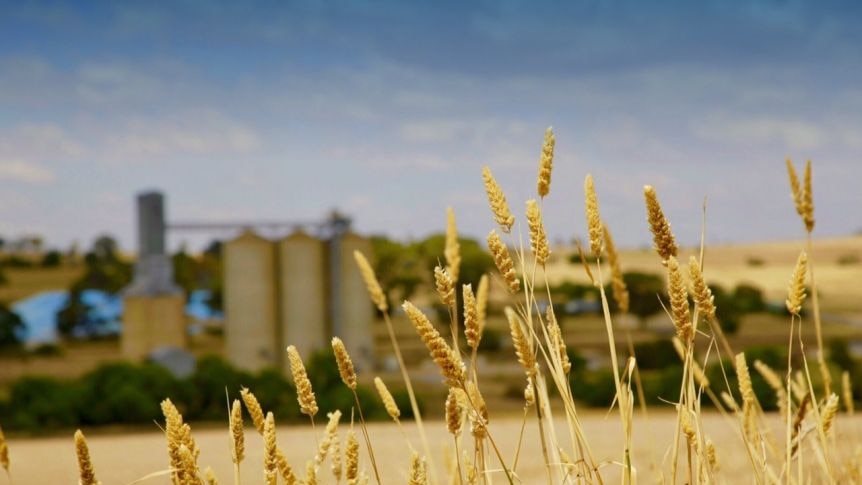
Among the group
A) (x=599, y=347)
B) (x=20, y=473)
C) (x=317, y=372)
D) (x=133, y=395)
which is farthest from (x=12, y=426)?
(x=599, y=347)

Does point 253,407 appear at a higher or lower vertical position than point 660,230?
lower

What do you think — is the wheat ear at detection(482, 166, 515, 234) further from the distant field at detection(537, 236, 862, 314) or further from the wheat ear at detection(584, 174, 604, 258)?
the distant field at detection(537, 236, 862, 314)

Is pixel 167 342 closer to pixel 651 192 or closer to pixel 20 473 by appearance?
pixel 20 473

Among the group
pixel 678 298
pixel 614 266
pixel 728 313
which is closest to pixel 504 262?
pixel 678 298

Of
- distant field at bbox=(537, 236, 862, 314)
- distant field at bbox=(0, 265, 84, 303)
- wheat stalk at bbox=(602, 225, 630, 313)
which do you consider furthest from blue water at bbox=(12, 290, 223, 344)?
wheat stalk at bbox=(602, 225, 630, 313)

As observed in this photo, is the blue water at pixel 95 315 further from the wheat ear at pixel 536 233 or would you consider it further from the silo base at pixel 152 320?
the wheat ear at pixel 536 233

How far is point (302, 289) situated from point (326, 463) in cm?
1054

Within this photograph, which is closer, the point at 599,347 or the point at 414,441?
the point at 414,441

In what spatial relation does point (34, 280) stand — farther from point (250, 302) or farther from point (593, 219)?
point (593, 219)

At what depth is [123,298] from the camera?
1622 centimetres

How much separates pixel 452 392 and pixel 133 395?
10.2 metres

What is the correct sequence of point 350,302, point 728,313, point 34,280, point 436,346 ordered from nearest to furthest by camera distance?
point 436,346, point 350,302, point 728,313, point 34,280

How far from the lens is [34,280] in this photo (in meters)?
33.5

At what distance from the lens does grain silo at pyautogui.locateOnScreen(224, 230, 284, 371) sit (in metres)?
16.0
